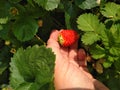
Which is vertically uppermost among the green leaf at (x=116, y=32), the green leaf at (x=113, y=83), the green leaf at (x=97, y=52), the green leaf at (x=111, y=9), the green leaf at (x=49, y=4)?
the green leaf at (x=49, y=4)

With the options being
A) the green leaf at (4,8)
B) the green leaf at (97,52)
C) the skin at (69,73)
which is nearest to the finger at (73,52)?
the skin at (69,73)

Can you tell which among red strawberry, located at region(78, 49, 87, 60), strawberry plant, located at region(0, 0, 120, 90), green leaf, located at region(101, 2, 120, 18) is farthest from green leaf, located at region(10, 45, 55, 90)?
green leaf, located at region(101, 2, 120, 18)

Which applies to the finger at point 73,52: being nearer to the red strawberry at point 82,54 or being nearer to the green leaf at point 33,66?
the red strawberry at point 82,54

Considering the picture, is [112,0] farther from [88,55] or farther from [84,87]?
[84,87]

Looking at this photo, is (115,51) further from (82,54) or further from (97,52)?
(82,54)

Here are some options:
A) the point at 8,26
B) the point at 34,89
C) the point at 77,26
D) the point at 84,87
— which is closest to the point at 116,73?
the point at 84,87

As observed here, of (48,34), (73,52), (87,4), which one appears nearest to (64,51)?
(73,52)
